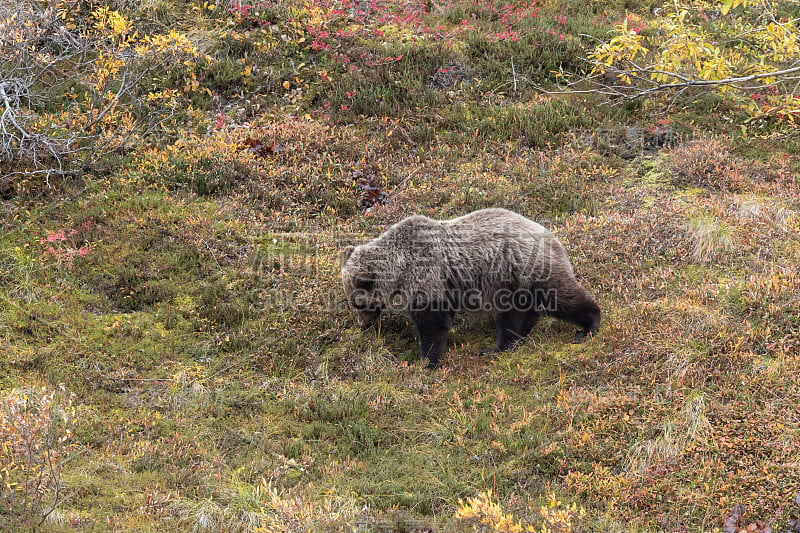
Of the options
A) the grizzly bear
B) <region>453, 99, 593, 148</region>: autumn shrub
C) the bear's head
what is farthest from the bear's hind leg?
<region>453, 99, 593, 148</region>: autumn shrub

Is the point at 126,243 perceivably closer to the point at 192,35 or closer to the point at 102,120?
the point at 102,120

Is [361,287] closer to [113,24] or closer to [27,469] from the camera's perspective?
[27,469]

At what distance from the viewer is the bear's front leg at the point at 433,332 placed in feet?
26.0

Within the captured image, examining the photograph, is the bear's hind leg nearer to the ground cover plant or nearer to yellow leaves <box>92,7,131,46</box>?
the ground cover plant

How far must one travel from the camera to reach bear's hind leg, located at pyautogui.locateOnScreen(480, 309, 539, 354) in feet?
26.7

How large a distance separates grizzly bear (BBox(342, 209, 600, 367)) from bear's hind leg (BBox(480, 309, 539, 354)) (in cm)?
1

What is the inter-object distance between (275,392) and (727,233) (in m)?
6.55

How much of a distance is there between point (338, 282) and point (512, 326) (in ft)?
8.30

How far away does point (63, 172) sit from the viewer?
33.9ft

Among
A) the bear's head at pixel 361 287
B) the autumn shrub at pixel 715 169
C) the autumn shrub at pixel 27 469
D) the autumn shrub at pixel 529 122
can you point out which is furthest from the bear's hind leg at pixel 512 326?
the autumn shrub at pixel 27 469

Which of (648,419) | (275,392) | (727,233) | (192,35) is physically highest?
(192,35)

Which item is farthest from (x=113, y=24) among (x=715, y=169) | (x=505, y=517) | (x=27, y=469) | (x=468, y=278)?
(x=505, y=517)

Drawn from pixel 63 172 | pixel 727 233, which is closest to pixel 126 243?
pixel 63 172

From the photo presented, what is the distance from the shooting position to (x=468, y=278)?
8148 millimetres
